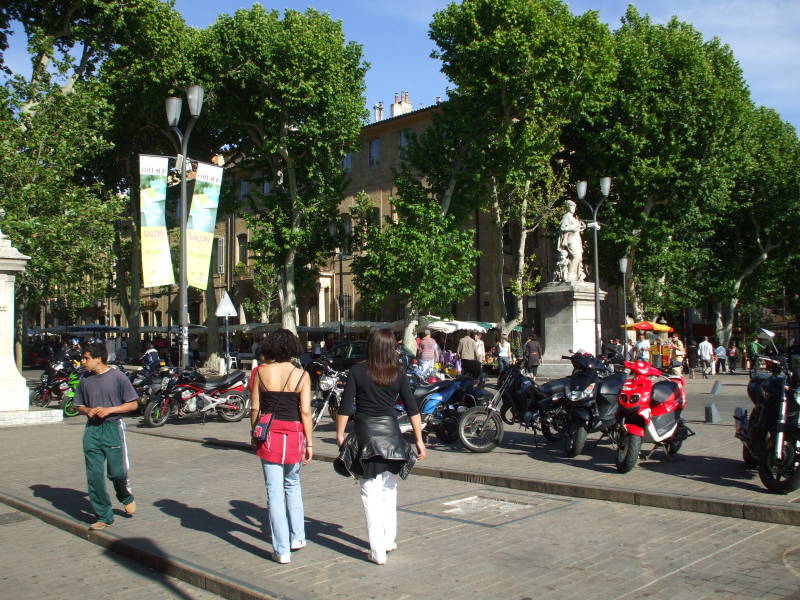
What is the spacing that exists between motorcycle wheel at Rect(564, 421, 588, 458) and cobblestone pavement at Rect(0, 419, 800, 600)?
6.14ft

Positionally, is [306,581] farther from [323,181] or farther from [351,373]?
[323,181]

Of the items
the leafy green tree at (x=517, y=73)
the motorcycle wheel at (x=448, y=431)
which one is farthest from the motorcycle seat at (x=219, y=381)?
the leafy green tree at (x=517, y=73)

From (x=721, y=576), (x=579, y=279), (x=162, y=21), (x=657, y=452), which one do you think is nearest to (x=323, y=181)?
(x=162, y=21)

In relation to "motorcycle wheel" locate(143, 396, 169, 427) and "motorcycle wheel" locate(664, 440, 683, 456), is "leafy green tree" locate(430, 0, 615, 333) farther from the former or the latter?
"motorcycle wheel" locate(664, 440, 683, 456)

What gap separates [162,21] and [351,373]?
27.2 m

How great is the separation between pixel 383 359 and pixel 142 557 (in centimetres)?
253

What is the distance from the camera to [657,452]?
10.6 metres

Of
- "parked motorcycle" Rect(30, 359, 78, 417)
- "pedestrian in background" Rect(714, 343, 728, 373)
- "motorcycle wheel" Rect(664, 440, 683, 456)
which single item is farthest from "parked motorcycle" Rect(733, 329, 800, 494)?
"pedestrian in background" Rect(714, 343, 728, 373)

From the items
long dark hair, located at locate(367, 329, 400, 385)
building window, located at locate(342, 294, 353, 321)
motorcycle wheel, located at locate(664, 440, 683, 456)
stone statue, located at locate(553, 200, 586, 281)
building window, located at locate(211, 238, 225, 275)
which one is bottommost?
motorcycle wheel, located at locate(664, 440, 683, 456)

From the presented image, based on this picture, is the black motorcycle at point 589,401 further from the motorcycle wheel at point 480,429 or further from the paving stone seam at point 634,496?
the paving stone seam at point 634,496

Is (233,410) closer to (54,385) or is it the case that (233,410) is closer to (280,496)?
(54,385)

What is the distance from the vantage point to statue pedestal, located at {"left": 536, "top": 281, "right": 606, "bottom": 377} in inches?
1079

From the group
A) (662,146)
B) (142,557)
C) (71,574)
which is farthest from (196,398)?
(662,146)

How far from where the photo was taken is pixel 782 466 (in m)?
7.68
